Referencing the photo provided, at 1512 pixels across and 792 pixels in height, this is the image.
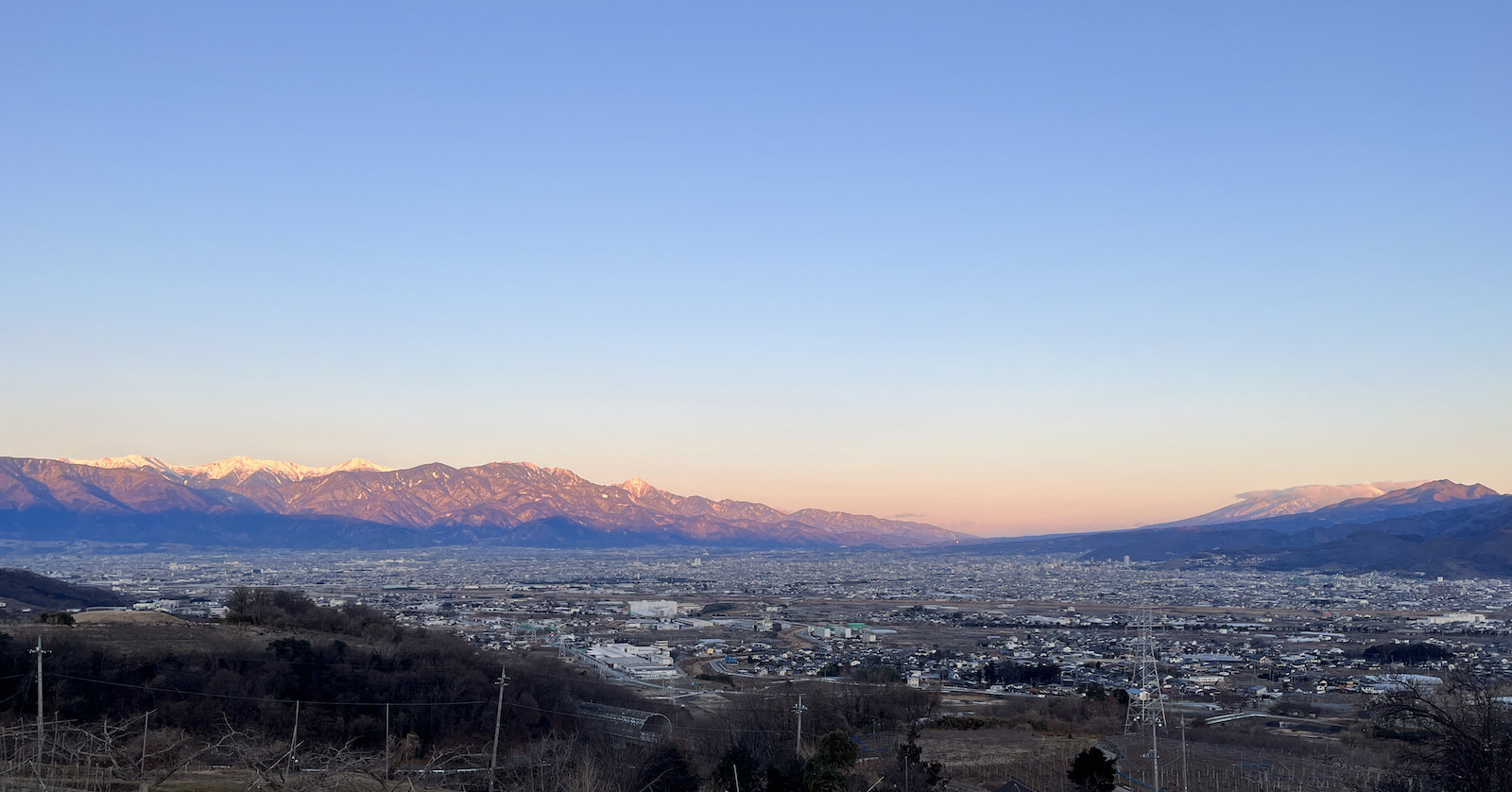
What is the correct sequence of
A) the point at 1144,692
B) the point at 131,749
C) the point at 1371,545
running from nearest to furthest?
the point at 131,749 < the point at 1144,692 < the point at 1371,545

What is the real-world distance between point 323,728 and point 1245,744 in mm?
24299

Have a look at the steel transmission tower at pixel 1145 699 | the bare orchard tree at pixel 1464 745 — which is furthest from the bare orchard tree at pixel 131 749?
the steel transmission tower at pixel 1145 699

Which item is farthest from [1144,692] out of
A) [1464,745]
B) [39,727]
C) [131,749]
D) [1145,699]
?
[39,727]

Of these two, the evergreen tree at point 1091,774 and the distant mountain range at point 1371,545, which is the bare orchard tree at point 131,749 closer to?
the evergreen tree at point 1091,774

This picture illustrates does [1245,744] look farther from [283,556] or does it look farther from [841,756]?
[283,556]

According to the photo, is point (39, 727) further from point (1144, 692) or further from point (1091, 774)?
point (1144, 692)

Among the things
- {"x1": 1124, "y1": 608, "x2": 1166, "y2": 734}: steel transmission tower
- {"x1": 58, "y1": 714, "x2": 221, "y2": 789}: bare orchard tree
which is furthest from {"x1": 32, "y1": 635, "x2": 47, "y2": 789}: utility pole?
{"x1": 1124, "y1": 608, "x2": 1166, "y2": 734}: steel transmission tower

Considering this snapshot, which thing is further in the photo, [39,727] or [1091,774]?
[1091,774]

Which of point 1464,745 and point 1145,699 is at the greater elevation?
point 1464,745

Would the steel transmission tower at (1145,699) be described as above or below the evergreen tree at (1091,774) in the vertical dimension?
below

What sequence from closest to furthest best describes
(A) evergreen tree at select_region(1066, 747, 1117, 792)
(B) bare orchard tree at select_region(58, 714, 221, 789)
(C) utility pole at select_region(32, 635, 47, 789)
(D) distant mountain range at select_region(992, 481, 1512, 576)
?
1. (C) utility pole at select_region(32, 635, 47, 789)
2. (B) bare orchard tree at select_region(58, 714, 221, 789)
3. (A) evergreen tree at select_region(1066, 747, 1117, 792)
4. (D) distant mountain range at select_region(992, 481, 1512, 576)

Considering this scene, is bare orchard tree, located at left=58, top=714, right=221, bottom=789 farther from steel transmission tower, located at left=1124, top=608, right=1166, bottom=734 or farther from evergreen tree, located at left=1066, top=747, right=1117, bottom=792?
steel transmission tower, located at left=1124, top=608, right=1166, bottom=734

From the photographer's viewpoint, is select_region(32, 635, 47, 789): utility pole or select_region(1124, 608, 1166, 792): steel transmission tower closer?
select_region(32, 635, 47, 789): utility pole

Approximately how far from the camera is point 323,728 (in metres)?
28.4
